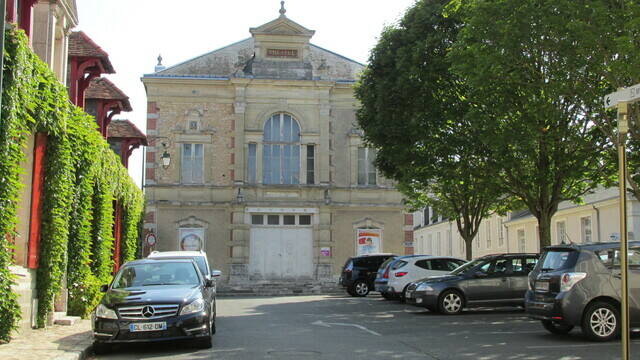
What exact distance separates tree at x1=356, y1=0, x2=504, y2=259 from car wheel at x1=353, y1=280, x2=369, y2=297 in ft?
18.3

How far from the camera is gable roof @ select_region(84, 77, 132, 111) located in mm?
24617

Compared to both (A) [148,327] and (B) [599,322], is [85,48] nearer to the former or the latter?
(A) [148,327]

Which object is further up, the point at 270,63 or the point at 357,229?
the point at 270,63

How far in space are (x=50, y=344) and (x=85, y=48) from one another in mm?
10978

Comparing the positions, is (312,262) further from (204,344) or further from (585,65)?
(204,344)

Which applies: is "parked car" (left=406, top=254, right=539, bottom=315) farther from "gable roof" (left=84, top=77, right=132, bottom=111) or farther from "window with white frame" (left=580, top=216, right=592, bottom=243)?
"window with white frame" (left=580, top=216, right=592, bottom=243)

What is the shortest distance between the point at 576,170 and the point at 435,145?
4522 millimetres

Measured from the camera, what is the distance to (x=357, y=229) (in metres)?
40.0

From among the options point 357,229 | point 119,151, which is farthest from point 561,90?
point 357,229

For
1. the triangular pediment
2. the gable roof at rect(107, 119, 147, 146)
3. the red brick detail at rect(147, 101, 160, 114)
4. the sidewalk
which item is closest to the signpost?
the sidewalk

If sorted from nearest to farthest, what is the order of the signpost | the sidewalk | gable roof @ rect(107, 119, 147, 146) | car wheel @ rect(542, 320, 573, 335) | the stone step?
the signpost → the sidewalk → car wheel @ rect(542, 320, 573, 335) → the stone step → gable roof @ rect(107, 119, 147, 146)

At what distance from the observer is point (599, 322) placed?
1294 cm

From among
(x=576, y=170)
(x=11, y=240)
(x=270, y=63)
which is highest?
(x=270, y=63)

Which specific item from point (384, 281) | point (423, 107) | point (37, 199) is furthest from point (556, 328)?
point (384, 281)
